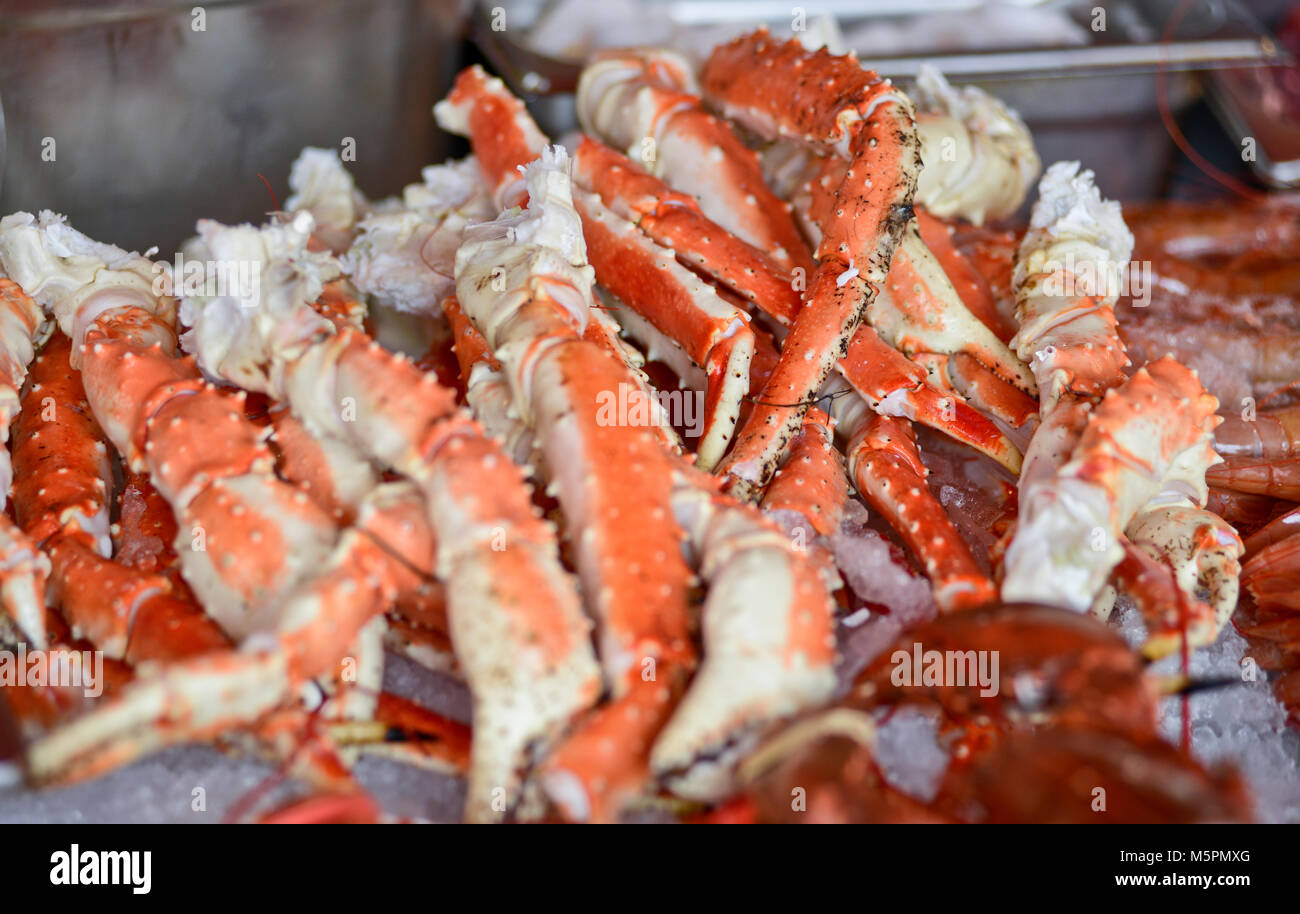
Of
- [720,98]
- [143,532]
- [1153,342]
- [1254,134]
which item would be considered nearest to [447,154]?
[720,98]

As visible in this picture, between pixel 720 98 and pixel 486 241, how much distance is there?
770 mm

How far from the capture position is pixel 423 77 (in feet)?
9.03

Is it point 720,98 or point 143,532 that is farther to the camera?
point 720,98

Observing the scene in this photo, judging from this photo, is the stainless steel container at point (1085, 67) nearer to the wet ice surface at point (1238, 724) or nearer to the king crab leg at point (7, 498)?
the king crab leg at point (7, 498)

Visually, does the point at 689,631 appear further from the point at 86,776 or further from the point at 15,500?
the point at 15,500

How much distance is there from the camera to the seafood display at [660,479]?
106 cm

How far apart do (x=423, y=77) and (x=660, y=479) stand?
1.91 m

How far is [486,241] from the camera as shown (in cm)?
158

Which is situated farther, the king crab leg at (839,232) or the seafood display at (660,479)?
the king crab leg at (839,232)
